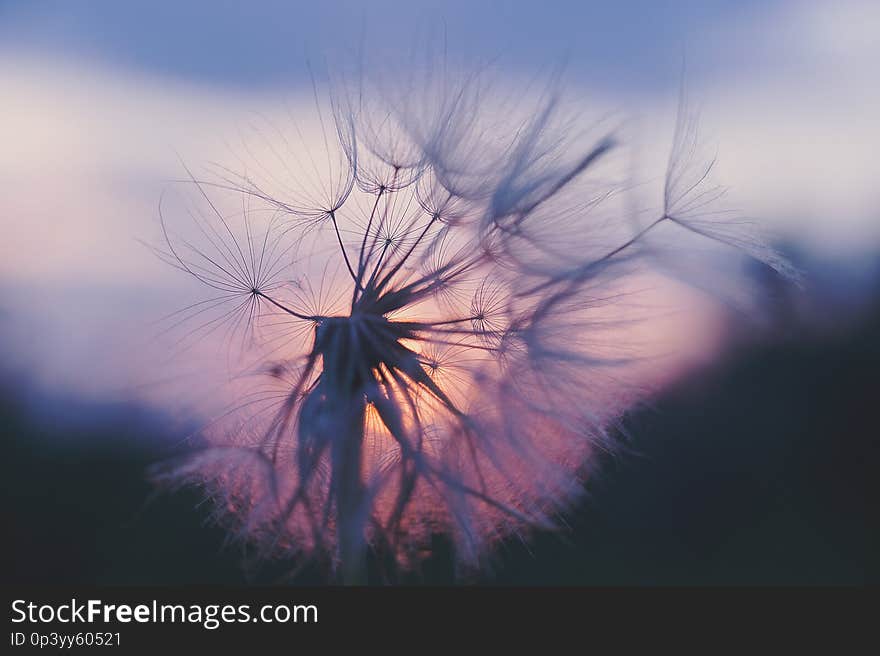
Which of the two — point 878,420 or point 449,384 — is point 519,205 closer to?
point 449,384

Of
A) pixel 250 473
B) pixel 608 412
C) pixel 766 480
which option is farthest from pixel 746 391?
pixel 250 473

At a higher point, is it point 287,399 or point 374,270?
point 374,270

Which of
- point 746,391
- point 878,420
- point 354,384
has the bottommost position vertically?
point 354,384

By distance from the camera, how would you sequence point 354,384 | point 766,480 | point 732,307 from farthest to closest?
point 766,480, point 732,307, point 354,384

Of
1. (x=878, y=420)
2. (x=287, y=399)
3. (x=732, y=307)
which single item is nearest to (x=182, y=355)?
(x=287, y=399)

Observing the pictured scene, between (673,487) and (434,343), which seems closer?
(434,343)

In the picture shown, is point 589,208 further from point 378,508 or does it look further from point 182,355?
point 182,355

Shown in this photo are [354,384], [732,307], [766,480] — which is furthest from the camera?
[766,480]

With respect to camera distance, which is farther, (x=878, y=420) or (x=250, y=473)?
(x=878, y=420)
